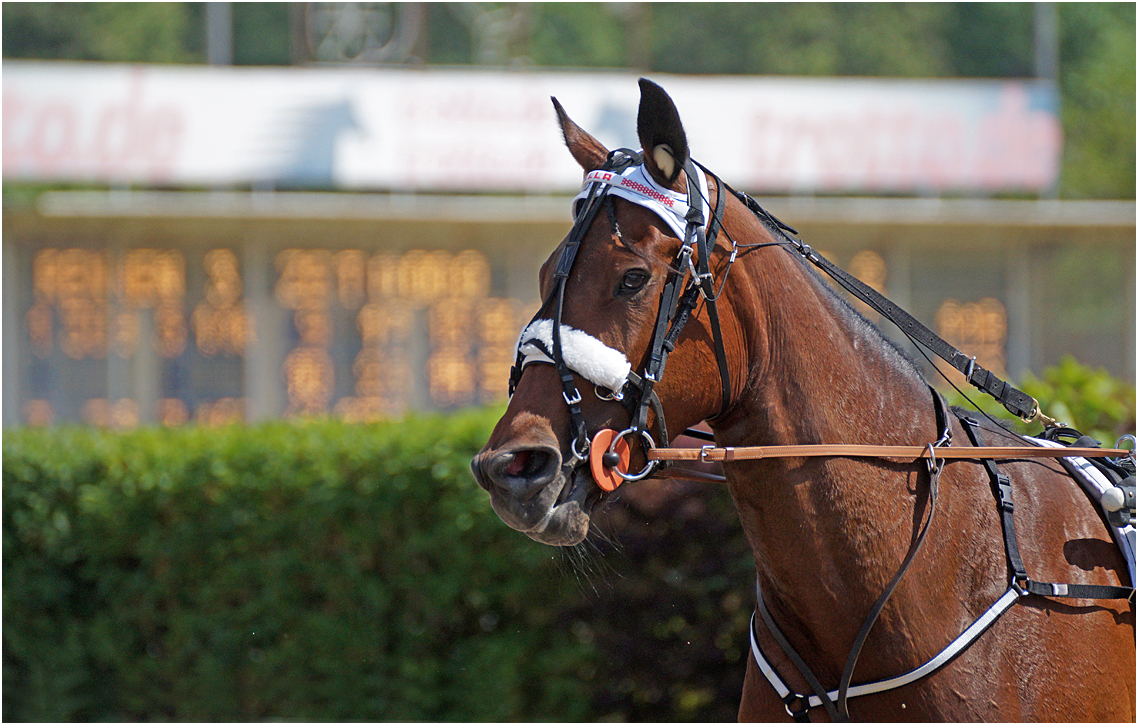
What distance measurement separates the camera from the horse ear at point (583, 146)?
7.01 ft

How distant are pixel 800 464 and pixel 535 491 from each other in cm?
59

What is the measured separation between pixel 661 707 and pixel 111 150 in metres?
9.32

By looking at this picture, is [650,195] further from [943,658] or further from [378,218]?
[378,218]

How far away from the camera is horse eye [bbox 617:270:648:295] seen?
73.9 inches

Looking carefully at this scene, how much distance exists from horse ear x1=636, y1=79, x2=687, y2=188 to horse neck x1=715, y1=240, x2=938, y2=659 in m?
0.26

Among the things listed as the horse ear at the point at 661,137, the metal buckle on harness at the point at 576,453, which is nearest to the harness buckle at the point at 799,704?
the metal buckle on harness at the point at 576,453

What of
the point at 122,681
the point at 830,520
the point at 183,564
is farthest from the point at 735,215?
the point at 122,681

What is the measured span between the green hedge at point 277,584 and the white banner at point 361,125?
19.4 feet

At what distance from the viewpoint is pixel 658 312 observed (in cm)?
188

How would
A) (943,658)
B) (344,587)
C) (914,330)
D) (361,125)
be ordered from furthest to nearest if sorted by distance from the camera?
1. (361,125)
2. (344,587)
3. (914,330)
4. (943,658)

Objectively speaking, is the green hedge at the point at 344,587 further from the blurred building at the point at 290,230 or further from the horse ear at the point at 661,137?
the blurred building at the point at 290,230

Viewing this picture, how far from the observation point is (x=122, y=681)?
5.47 meters

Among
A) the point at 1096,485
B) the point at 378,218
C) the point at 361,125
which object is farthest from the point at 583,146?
the point at 361,125

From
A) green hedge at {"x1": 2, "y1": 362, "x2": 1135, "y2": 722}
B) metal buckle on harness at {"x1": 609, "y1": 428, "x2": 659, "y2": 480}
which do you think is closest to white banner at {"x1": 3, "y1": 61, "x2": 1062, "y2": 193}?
green hedge at {"x1": 2, "y1": 362, "x2": 1135, "y2": 722}
